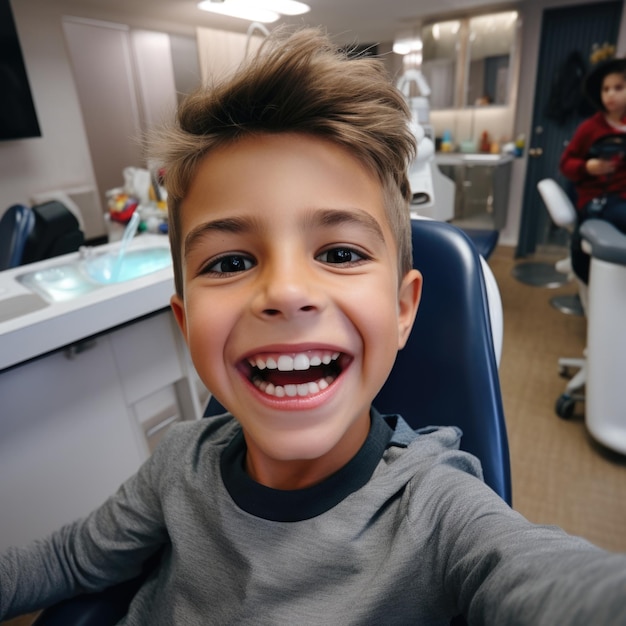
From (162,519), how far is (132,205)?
1705mm

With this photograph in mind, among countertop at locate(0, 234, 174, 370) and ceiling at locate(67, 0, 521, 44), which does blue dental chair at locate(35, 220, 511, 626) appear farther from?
ceiling at locate(67, 0, 521, 44)

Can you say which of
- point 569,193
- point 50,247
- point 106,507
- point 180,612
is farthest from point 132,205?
point 569,193

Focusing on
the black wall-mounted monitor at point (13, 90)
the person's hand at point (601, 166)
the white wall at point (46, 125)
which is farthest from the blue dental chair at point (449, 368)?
the white wall at point (46, 125)

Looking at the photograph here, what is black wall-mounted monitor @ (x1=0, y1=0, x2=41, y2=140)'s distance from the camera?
361 centimetres

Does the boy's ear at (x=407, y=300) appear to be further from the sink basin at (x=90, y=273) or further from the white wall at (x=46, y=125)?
the white wall at (x=46, y=125)

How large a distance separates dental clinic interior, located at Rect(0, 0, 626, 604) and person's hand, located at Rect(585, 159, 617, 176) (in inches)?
7.6

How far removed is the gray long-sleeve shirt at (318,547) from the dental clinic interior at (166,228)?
368 mm

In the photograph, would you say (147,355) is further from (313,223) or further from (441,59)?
(441,59)

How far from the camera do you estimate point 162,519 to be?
2.35 ft

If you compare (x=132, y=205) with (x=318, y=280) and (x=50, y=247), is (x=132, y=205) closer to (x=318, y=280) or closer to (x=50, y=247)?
(x=50, y=247)

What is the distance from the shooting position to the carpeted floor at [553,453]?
4.92 ft

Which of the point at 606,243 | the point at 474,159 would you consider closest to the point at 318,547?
the point at 606,243

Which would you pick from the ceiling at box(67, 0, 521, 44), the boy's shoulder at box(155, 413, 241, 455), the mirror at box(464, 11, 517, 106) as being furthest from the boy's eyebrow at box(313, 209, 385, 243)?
the mirror at box(464, 11, 517, 106)

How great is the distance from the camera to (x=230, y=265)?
560 mm
